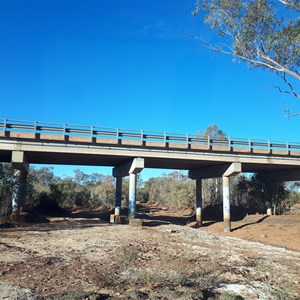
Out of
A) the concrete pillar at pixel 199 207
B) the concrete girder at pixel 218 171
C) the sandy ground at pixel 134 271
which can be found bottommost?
the sandy ground at pixel 134 271

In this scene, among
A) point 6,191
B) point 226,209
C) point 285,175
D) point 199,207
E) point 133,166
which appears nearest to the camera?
point 6,191

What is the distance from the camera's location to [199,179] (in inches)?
1243

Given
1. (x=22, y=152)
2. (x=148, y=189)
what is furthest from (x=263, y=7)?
(x=148, y=189)

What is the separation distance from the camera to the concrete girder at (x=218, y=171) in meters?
26.7

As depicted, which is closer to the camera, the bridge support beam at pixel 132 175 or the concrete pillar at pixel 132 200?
the bridge support beam at pixel 132 175

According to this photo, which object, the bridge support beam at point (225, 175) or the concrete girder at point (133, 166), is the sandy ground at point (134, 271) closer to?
the concrete girder at point (133, 166)

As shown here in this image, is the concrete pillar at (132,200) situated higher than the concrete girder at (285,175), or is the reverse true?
the concrete girder at (285,175)

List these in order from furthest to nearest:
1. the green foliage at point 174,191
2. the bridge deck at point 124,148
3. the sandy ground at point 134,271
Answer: the green foliage at point 174,191, the bridge deck at point 124,148, the sandy ground at point 134,271

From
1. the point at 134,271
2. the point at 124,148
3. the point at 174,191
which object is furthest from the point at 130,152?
the point at 174,191

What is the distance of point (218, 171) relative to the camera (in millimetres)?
28188

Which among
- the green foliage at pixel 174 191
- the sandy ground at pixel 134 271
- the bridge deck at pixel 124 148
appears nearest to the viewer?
the sandy ground at pixel 134 271

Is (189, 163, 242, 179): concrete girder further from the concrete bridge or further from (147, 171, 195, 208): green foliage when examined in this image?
(147, 171, 195, 208): green foliage

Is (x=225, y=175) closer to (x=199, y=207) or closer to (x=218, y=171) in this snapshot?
(x=218, y=171)

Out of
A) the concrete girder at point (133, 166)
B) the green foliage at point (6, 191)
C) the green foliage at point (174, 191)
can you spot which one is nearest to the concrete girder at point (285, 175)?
the green foliage at point (174, 191)
